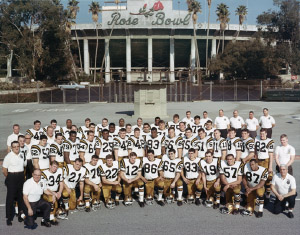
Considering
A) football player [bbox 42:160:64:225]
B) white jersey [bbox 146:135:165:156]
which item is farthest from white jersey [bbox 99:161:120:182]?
white jersey [bbox 146:135:165:156]

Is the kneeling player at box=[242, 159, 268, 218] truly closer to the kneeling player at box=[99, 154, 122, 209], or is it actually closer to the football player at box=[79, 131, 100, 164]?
the kneeling player at box=[99, 154, 122, 209]

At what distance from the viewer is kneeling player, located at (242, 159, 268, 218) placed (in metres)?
9.37

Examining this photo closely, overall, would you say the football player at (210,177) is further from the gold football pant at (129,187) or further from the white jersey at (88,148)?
the white jersey at (88,148)

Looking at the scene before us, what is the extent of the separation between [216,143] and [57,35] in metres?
60.9

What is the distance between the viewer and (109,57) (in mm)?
97250

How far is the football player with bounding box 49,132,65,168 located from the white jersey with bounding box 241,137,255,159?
5.76 meters

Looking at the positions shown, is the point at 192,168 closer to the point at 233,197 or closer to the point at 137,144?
the point at 233,197

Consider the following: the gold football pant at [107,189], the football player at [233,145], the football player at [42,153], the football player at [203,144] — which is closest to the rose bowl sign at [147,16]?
the football player at [203,144]

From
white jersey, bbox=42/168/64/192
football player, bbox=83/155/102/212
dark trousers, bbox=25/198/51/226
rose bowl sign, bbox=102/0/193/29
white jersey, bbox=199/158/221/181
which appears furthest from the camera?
rose bowl sign, bbox=102/0/193/29

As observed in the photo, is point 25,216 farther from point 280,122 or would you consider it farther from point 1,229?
point 280,122

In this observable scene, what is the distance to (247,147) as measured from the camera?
1121 centimetres

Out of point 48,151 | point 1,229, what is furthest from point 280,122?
point 1,229

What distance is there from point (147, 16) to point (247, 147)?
77613 millimetres

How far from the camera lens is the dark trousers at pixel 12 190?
905 cm
